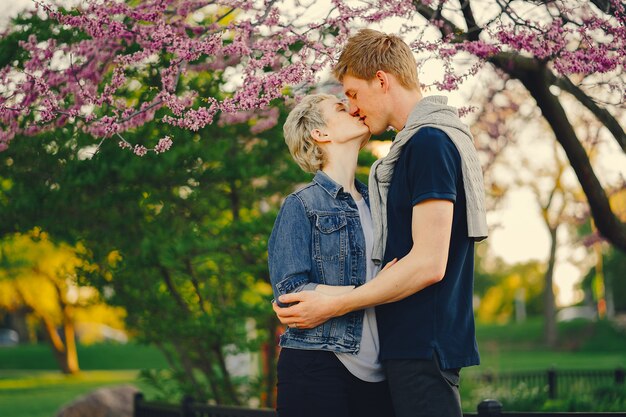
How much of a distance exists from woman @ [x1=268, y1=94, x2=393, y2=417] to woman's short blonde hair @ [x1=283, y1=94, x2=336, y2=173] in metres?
0.11

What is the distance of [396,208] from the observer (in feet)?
9.16

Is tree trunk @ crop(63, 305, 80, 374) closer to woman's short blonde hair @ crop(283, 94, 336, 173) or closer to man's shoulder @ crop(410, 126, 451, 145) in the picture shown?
woman's short blonde hair @ crop(283, 94, 336, 173)

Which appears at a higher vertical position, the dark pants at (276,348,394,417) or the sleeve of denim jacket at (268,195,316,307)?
the sleeve of denim jacket at (268,195,316,307)

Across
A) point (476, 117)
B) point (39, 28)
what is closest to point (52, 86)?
point (39, 28)

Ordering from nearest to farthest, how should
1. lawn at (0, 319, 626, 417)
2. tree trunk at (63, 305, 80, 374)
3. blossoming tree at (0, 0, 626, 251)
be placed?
blossoming tree at (0, 0, 626, 251) → lawn at (0, 319, 626, 417) → tree trunk at (63, 305, 80, 374)

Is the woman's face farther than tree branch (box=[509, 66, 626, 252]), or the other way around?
tree branch (box=[509, 66, 626, 252])

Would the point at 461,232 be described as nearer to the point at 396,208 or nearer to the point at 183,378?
the point at 396,208

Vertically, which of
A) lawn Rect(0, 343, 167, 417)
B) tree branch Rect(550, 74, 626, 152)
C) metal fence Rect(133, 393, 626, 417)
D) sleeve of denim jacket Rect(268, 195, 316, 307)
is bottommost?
lawn Rect(0, 343, 167, 417)

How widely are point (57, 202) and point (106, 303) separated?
1483mm

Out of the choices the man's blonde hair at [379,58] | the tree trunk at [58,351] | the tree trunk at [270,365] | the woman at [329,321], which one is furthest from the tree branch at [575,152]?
the tree trunk at [58,351]

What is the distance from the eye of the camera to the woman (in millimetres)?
2854

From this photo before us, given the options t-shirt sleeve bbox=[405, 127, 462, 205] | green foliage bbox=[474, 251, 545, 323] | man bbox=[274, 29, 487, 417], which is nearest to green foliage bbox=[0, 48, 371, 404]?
man bbox=[274, 29, 487, 417]

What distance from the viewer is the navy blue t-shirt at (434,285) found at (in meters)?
2.66

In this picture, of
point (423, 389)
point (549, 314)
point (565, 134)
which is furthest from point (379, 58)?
point (549, 314)
